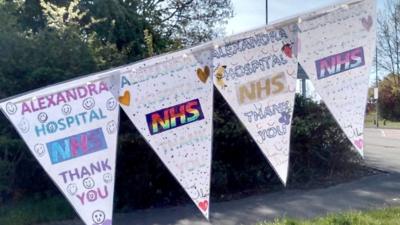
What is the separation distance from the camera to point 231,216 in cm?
753

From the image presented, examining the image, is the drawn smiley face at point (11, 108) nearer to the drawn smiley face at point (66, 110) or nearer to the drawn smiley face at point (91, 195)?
the drawn smiley face at point (66, 110)

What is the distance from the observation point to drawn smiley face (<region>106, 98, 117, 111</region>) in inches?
189

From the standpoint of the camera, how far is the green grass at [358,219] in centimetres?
603

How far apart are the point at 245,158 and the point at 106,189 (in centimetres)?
514

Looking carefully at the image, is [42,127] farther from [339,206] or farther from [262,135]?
[339,206]

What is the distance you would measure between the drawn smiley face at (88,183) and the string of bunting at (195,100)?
18 mm

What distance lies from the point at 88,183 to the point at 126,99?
838mm

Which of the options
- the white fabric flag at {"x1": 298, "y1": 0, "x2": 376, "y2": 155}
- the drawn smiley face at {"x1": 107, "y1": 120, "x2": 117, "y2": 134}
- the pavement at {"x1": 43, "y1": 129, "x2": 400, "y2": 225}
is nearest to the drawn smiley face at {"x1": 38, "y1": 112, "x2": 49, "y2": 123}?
the drawn smiley face at {"x1": 107, "y1": 120, "x2": 117, "y2": 134}

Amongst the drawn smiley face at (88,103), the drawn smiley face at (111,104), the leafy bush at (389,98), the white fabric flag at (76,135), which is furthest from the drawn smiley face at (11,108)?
the leafy bush at (389,98)

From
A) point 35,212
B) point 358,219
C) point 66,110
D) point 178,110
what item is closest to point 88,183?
point 66,110

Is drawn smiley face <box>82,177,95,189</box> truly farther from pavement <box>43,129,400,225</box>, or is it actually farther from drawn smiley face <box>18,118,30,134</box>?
pavement <box>43,129,400,225</box>

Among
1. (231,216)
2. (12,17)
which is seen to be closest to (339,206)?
(231,216)

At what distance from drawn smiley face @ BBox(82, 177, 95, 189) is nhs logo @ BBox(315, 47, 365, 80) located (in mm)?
2458

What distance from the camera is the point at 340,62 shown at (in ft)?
17.8
